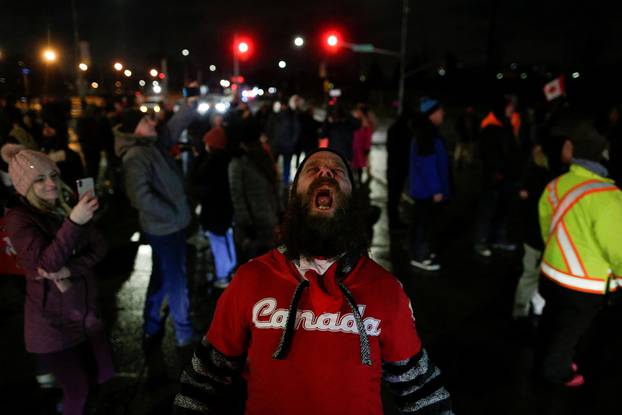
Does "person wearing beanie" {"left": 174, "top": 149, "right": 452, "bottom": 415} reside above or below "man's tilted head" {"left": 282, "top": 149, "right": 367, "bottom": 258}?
below

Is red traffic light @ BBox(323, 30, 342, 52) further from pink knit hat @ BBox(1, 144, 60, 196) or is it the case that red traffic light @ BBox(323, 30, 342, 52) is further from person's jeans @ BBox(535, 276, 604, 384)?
pink knit hat @ BBox(1, 144, 60, 196)

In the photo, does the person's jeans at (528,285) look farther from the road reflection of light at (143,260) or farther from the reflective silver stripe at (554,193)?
the road reflection of light at (143,260)

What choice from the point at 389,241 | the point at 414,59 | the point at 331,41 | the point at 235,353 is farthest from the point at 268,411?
the point at 414,59

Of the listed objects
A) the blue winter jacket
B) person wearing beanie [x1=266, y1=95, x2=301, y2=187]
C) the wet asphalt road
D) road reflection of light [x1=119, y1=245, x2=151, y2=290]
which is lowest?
the wet asphalt road

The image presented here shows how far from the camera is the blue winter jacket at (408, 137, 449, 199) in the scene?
634 centimetres

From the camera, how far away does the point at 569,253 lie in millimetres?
3758

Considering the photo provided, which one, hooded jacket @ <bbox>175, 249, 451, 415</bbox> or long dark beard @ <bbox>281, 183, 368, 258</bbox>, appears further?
long dark beard @ <bbox>281, 183, 368, 258</bbox>

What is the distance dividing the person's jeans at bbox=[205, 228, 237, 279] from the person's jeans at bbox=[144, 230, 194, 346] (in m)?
1.22

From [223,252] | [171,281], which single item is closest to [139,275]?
[223,252]

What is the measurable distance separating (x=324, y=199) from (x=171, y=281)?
9.20 ft

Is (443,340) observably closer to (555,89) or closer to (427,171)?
(427,171)

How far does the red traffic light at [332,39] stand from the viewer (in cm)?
1672

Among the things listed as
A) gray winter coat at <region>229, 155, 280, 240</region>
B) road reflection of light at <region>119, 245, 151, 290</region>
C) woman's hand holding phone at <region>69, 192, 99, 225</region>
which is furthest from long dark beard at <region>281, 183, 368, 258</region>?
road reflection of light at <region>119, 245, 151, 290</region>

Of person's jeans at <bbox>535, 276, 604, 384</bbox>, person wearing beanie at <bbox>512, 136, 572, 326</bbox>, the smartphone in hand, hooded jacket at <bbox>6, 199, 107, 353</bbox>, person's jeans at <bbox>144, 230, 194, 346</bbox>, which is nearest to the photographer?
hooded jacket at <bbox>6, 199, 107, 353</bbox>
